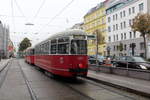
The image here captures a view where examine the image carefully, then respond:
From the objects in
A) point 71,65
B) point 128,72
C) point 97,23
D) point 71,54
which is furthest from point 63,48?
point 97,23

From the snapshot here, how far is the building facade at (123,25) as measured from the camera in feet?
164

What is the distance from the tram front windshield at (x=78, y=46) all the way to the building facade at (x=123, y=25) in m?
36.1

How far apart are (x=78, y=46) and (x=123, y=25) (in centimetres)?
4727

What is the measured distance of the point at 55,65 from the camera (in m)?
13.5

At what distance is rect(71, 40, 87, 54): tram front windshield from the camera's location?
41.1 ft

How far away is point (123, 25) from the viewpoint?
190 feet

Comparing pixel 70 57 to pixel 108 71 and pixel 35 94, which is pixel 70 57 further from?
pixel 108 71

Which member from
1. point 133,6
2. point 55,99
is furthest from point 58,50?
point 133,6

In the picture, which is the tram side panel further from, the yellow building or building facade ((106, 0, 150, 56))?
the yellow building

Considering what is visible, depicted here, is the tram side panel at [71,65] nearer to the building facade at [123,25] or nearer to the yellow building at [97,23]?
the building facade at [123,25]

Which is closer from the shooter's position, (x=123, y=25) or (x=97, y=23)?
(x=123, y=25)

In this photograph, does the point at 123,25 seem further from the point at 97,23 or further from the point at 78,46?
the point at 78,46

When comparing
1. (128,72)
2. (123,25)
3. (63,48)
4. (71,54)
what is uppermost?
(123,25)

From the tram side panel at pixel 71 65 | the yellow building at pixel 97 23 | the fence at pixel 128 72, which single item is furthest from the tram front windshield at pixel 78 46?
the yellow building at pixel 97 23
